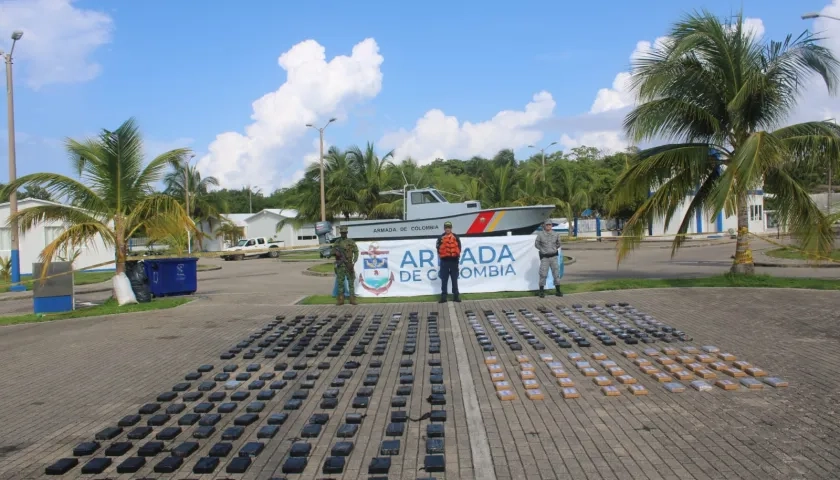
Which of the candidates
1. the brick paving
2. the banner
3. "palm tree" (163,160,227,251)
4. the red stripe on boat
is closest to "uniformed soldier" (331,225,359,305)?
the banner

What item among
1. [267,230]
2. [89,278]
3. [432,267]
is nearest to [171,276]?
[432,267]

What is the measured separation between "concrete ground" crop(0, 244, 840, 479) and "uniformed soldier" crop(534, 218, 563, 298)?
4.16 ft

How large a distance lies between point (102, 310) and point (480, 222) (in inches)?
545

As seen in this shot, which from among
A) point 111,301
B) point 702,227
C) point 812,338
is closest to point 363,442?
point 812,338

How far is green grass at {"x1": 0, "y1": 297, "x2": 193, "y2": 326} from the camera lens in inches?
510

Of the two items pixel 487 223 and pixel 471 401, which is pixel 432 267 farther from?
pixel 487 223

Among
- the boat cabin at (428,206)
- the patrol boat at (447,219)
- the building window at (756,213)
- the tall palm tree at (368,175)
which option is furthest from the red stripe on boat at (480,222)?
the building window at (756,213)

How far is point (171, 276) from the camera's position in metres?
16.0

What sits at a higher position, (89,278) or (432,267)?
(432,267)

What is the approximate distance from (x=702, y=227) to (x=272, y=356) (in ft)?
177

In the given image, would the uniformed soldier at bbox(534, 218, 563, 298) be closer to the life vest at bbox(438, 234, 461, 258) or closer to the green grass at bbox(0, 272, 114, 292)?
the life vest at bbox(438, 234, 461, 258)

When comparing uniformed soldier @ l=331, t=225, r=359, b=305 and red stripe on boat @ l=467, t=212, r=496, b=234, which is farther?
red stripe on boat @ l=467, t=212, r=496, b=234

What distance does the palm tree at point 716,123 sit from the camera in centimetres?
1310

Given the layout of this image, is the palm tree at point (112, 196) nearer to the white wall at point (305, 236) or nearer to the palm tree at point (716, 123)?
the palm tree at point (716, 123)
